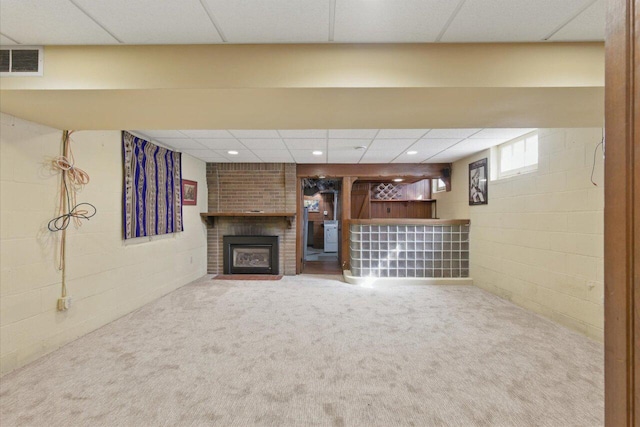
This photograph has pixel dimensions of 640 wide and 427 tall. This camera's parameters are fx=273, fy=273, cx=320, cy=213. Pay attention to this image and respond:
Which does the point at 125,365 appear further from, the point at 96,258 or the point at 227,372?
the point at 96,258

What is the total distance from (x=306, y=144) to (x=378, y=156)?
1.40m

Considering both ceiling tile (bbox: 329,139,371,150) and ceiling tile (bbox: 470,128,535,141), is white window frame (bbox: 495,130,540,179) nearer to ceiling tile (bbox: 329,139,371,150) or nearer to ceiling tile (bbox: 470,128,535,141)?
ceiling tile (bbox: 470,128,535,141)

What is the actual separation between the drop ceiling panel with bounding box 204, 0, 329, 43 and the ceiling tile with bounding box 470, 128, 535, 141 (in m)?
2.60

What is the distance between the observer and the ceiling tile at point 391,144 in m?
3.66

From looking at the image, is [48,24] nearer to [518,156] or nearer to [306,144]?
[306,144]

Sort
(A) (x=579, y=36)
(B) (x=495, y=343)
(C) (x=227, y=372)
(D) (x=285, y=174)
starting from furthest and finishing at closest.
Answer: (D) (x=285, y=174), (B) (x=495, y=343), (C) (x=227, y=372), (A) (x=579, y=36)

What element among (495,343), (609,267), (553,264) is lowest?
(495,343)

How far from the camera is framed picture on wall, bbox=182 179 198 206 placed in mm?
4551

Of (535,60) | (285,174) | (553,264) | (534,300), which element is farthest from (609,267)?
(285,174)

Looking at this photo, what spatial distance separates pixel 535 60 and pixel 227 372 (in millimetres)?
2887

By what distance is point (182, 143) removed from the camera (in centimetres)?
384

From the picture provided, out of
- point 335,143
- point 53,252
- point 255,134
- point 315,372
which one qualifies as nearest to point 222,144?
point 255,134

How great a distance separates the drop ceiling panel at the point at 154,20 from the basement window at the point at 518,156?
12.0 ft

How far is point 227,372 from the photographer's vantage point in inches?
78.6
